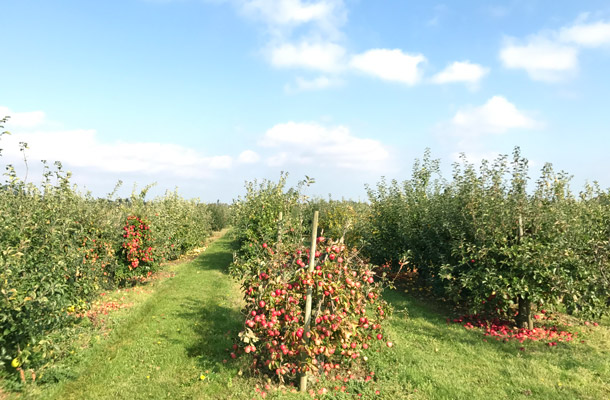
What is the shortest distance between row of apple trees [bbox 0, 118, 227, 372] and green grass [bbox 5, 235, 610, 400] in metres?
0.98

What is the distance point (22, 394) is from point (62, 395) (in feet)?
1.80

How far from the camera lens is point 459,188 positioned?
1022 centimetres

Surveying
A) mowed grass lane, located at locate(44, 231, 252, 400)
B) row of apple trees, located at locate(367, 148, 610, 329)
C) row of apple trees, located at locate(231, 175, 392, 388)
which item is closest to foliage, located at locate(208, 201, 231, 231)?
mowed grass lane, located at locate(44, 231, 252, 400)

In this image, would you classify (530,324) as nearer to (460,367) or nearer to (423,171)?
(460,367)

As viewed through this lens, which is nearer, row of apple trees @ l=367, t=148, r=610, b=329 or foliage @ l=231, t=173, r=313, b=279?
row of apple trees @ l=367, t=148, r=610, b=329

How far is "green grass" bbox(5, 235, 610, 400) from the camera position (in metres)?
5.65

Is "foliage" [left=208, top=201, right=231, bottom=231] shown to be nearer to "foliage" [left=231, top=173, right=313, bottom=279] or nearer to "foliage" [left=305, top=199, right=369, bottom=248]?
"foliage" [left=305, top=199, right=369, bottom=248]

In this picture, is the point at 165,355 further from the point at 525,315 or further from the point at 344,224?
the point at 525,315

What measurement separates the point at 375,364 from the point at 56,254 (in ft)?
22.8

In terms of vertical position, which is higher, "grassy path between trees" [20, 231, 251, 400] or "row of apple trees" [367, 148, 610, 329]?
"row of apple trees" [367, 148, 610, 329]

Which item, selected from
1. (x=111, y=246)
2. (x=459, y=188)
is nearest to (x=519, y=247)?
(x=459, y=188)

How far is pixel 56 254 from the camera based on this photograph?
6988 mm

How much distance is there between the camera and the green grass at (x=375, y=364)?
5648 millimetres

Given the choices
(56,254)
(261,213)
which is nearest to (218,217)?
(261,213)
